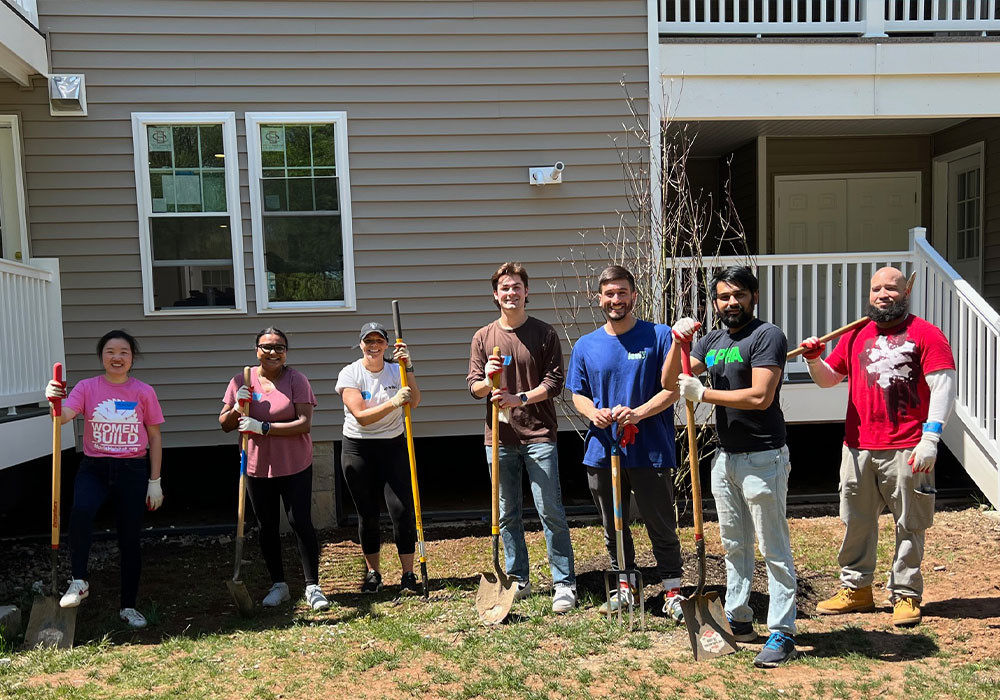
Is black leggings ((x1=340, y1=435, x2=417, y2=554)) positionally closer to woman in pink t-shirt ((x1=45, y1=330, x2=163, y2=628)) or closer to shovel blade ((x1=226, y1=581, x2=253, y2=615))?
shovel blade ((x1=226, y1=581, x2=253, y2=615))

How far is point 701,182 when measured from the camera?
10.1 m

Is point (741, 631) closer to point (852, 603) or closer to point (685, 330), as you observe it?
point (852, 603)

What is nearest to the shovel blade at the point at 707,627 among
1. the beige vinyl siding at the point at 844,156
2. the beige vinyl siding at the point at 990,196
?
the beige vinyl siding at the point at 844,156

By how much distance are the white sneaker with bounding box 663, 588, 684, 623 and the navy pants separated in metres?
2.95

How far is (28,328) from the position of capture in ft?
19.4

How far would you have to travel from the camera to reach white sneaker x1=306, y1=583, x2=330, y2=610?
4797mm

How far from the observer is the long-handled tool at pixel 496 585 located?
14.6 ft

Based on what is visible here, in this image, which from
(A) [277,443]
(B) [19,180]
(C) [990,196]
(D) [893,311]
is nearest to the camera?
(D) [893,311]

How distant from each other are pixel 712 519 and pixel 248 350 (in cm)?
409

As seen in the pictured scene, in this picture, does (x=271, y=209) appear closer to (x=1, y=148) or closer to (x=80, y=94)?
(x=80, y=94)

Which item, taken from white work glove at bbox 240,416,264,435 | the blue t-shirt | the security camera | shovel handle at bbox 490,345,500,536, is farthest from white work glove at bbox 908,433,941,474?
the security camera

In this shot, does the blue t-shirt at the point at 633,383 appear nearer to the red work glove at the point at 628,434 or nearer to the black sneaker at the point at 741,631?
the red work glove at the point at 628,434

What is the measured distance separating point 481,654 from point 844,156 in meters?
7.57

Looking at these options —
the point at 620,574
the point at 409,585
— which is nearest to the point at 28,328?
the point at 409,585
